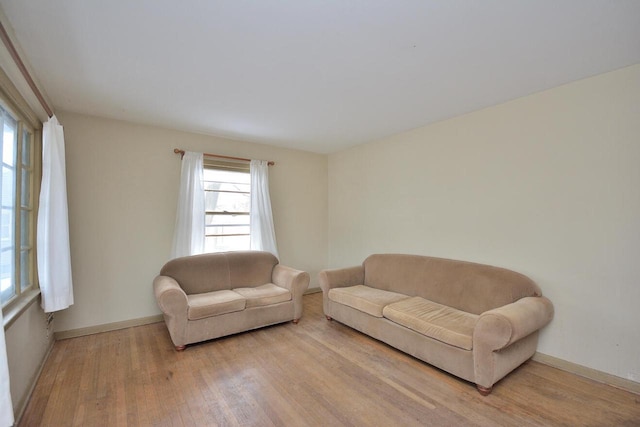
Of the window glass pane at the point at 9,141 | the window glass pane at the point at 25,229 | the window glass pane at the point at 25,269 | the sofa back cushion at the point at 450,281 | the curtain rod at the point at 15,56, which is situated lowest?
the sofa back cushion at the point at 450,281

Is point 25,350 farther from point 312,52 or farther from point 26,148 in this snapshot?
point 312,52

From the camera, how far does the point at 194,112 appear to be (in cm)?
312

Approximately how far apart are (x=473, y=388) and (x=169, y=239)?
3587 millimetres

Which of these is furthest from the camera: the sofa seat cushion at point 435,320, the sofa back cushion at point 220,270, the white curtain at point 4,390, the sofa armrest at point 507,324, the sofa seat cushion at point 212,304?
the sofa back cushion at point 220,270

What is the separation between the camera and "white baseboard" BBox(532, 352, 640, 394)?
7.07 feet

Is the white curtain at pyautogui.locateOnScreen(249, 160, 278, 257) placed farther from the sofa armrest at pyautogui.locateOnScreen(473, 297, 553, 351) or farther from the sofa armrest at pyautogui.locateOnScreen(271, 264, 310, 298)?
the sofa armrest at pyautogui.locateOnScreen(473, 297, 553, 351)

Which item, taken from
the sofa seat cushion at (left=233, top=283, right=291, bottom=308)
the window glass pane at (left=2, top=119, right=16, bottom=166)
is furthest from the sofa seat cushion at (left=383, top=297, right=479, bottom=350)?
the window glass pane at (left=2, top=119, right=16, bottom=166)

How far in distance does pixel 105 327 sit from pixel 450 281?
152 inches

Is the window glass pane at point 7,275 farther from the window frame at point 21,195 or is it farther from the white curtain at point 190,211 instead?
the white curtain at point 190,211

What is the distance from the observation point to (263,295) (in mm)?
3375

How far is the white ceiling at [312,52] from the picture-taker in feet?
5.23

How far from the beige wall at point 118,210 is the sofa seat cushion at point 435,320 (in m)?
2.91

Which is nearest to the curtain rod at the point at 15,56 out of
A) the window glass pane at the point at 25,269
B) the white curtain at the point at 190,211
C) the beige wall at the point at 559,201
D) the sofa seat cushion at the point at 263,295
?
the window glass pane at the point at 25,269

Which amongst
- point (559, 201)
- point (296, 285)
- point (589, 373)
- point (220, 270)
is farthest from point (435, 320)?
point (220, 270)
